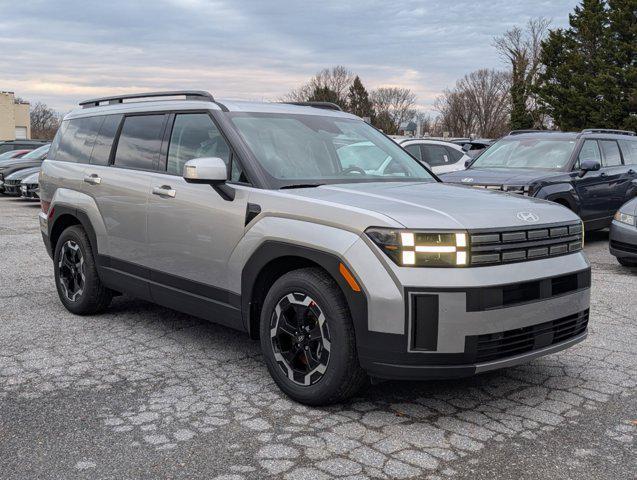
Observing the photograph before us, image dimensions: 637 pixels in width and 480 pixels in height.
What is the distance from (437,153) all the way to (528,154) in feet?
12.8

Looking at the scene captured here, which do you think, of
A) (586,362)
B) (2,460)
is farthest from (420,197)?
(2,460)

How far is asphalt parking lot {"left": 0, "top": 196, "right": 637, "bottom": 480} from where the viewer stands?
3.32 m

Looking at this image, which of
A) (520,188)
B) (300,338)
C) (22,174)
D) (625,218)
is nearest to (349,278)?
(300,338)

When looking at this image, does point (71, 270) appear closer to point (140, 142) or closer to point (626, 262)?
point (140, 142)

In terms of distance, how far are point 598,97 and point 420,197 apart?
47751 millimetres

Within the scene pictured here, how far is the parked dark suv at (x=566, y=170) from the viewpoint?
1018 cm

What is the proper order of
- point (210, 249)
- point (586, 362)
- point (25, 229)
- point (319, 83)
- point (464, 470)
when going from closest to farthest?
point (464, 470), point (210, 249), point (586, 362), point (25, 229), point (319, 83)

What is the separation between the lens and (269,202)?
14.0 ft

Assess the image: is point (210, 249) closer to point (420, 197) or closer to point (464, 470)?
point (420, 197)

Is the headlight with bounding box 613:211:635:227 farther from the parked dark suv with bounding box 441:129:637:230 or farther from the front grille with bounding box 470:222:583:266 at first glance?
the front grille with bounding box 470:222:583:266

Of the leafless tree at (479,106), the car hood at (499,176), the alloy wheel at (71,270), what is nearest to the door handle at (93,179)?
the alloy wheel at (71,270)

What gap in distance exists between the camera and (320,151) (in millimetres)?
4965

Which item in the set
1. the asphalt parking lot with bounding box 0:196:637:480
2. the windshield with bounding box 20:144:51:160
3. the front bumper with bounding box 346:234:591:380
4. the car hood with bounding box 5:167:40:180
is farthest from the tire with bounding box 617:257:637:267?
the windshield with bounding box 20:144:51:160

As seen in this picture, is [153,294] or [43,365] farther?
[153,294]
